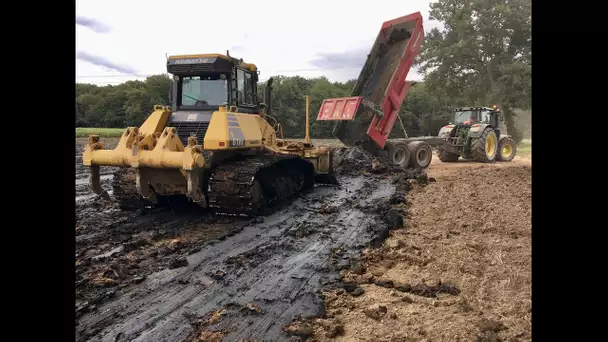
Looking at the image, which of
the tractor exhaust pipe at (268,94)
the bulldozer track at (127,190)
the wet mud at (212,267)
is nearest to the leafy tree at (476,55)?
the tractor exhaust pipe at (268,94)

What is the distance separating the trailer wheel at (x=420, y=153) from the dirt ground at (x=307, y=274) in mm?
6340

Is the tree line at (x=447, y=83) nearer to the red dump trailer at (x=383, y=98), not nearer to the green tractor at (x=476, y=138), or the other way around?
the green tractor at (x=476, y=138)

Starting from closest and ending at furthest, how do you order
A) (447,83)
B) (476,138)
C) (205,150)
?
(205,150) < (476,138) < (447,83)

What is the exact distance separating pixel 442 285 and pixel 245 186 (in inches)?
132

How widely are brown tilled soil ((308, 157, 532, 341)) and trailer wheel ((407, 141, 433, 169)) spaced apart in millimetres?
7062

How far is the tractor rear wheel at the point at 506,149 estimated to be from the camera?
1652cm

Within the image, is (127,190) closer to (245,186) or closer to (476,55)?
(245,186)

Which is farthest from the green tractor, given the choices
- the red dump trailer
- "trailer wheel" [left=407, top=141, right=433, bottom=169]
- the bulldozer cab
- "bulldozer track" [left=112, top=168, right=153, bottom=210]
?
"bulldozer track" [left=112, top=168, right=153, bottom=210]

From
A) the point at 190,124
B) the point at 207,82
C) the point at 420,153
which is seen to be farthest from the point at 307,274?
the point at 420,153

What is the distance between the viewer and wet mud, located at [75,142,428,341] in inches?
120

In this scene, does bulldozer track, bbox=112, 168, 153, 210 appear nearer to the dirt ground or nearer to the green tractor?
the dirt ground

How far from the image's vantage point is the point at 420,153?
559 inches
